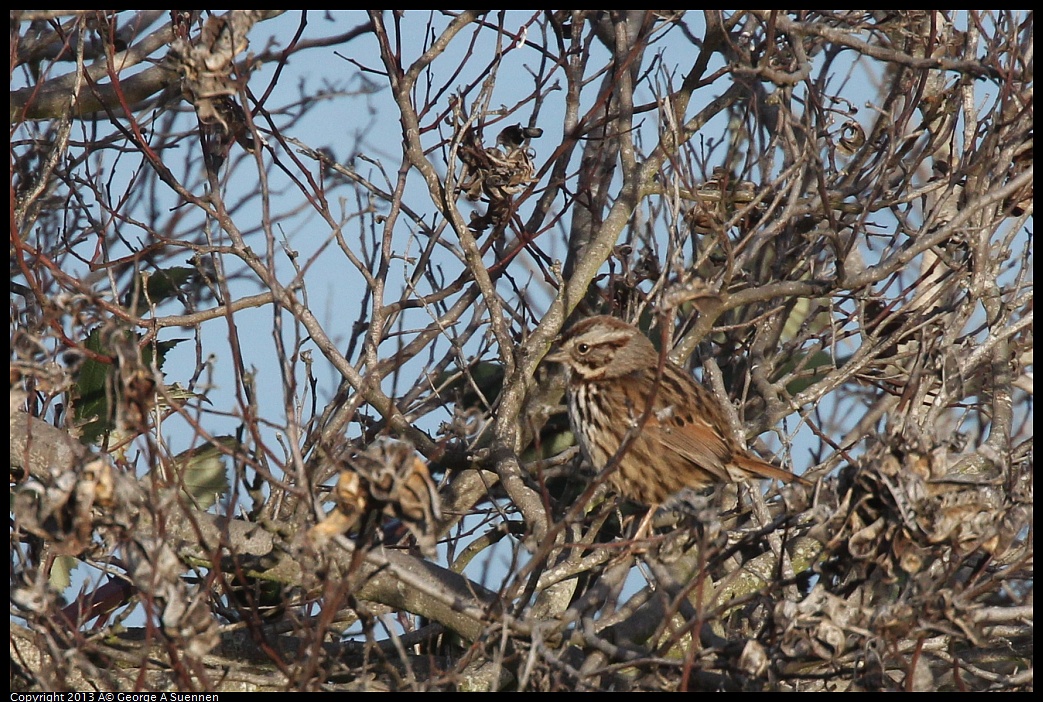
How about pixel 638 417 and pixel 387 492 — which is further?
pixel 638 417

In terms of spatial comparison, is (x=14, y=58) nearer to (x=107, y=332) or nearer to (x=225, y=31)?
(x=225, y=31)

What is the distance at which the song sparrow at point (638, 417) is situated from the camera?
201 inches

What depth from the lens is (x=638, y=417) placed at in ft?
16.5

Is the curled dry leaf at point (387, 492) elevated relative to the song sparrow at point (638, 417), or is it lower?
lower

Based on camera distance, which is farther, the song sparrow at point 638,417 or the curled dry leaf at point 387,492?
the song sparrow at point 638,417

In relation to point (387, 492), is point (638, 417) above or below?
above

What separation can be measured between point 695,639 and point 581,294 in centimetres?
223

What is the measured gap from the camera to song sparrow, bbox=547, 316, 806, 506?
5.11m

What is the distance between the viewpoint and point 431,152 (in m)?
5.16

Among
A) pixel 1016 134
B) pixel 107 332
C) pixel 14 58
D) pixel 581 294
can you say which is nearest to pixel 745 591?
pixel 581 294

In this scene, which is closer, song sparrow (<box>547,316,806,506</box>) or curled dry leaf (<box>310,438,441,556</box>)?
curled dry leaf (<box>310,438,441,556</box>)

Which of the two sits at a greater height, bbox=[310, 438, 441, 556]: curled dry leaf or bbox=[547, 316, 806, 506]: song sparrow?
bbox=[547, 316, 806, 506]: song sparrow
